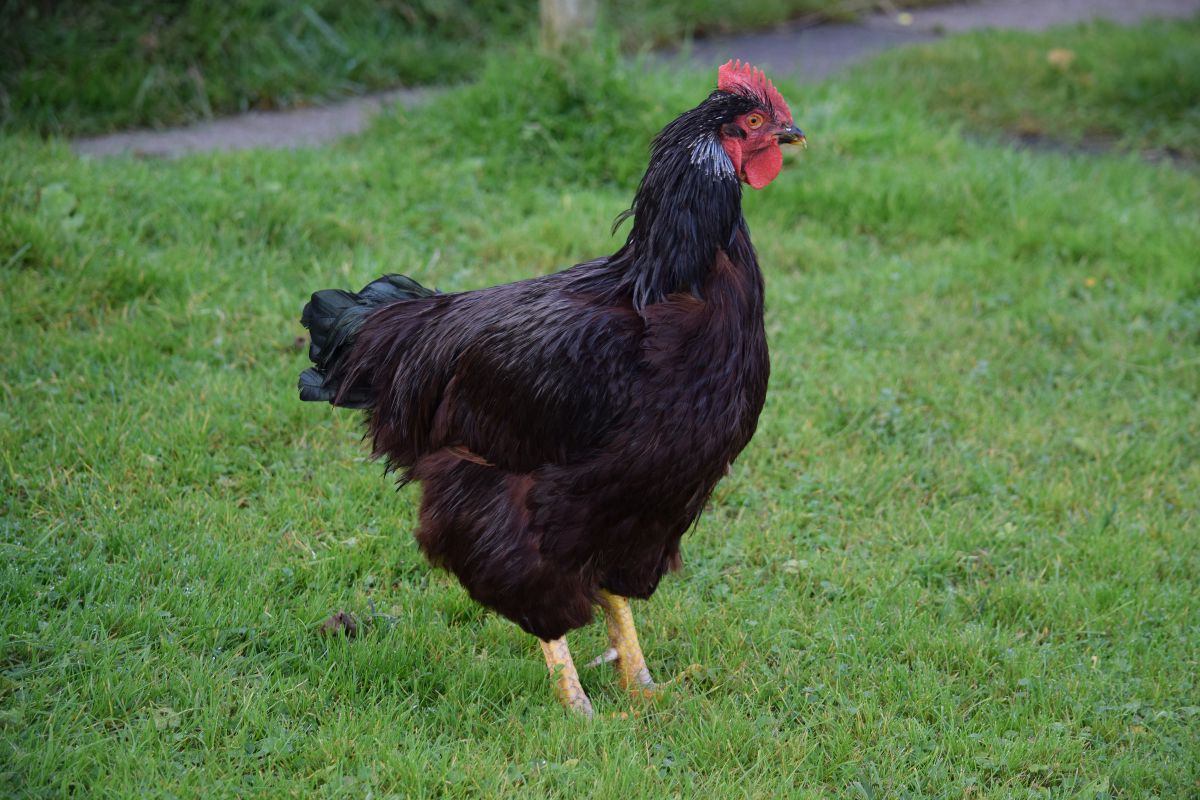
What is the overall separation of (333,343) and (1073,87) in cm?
747

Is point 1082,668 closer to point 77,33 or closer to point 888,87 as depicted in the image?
point 888,87

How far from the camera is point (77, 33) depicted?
7.43m

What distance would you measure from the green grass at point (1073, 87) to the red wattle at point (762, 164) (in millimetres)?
5589

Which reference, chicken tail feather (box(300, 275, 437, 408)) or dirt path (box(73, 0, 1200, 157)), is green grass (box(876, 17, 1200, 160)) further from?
chicken tail feather (box(300, 275, 437, 408))

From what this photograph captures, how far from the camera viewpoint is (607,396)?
3.15 metres

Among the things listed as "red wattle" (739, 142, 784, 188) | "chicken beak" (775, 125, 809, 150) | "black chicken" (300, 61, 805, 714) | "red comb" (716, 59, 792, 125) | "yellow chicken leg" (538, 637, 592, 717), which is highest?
"red comb" (716, 59, 792, 125)

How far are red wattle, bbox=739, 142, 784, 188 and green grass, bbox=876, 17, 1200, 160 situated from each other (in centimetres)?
559

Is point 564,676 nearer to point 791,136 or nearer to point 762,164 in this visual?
point 762,164

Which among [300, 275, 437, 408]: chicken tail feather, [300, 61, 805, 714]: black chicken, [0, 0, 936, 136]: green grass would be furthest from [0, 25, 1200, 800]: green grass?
[0, 0, 936, 136]: green grass

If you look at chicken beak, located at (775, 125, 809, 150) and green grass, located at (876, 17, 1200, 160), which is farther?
green grass, located at (876, 17, 1200, 160)

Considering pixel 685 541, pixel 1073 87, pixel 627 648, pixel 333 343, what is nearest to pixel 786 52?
pixel 1073 87

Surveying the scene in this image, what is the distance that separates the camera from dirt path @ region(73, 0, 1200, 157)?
7.22 meters

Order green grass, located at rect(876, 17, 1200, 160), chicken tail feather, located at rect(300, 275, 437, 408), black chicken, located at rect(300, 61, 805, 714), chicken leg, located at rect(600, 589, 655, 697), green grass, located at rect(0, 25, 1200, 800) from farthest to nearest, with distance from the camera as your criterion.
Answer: green grass, located at rect(876, 17, 1200, 160) → chicken tail feather, located at rect(300, 275, 437, 408) → chicken leg, located at rect(600, 589, 655, 697) → green grass, located at rect(0, 25, 1200, 800) → black chicken, located at rect(300, 61, 805, 714)

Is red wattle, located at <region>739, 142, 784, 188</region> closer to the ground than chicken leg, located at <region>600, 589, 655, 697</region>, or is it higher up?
higher up
